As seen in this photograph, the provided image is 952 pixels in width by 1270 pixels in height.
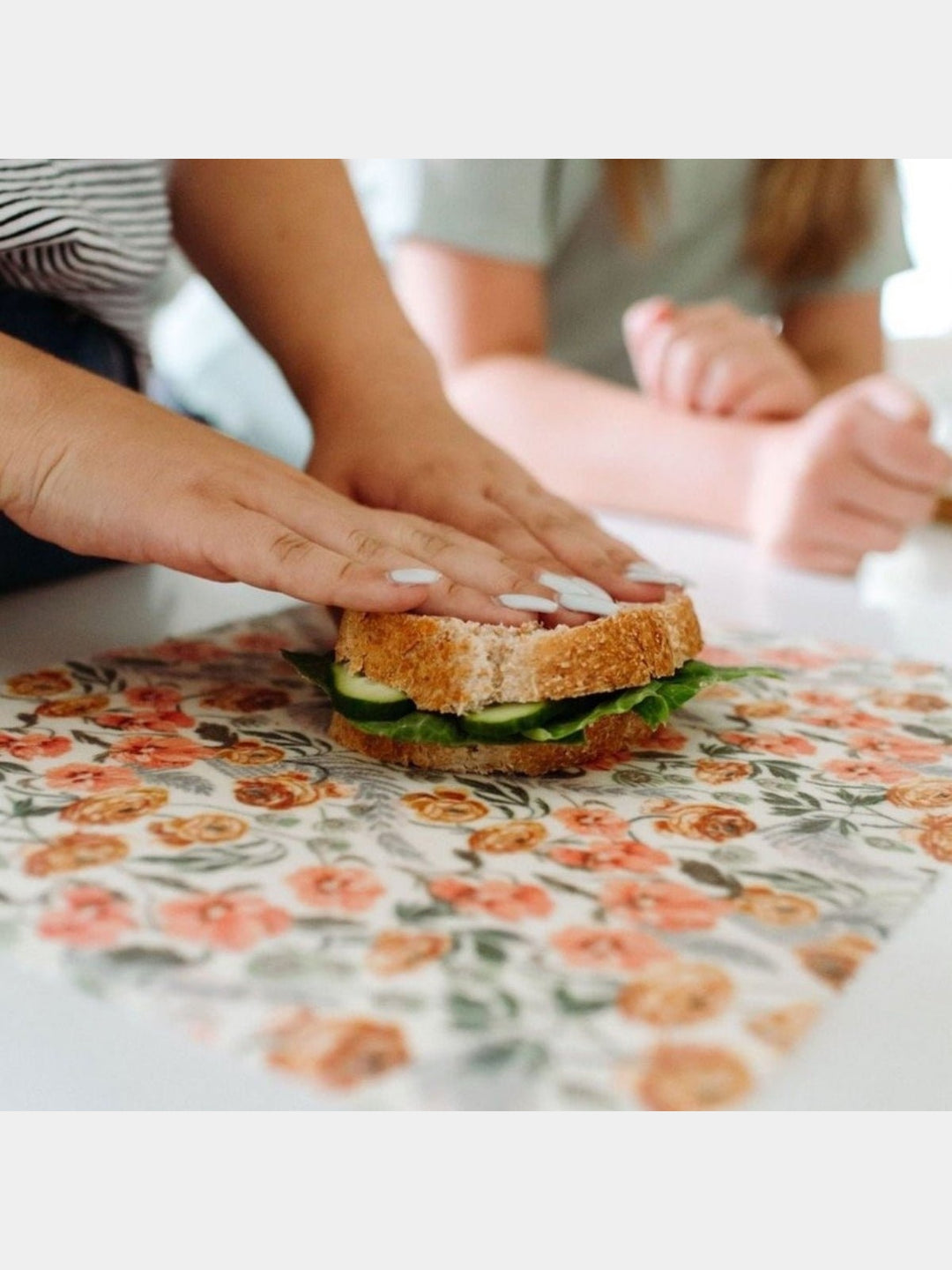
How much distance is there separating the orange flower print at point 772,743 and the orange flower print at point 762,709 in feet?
0.13

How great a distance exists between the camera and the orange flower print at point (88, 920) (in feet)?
1.95

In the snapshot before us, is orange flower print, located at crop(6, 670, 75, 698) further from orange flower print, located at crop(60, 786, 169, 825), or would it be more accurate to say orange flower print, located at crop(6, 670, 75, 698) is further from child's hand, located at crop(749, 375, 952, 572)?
child's hand, located at crop(749, 375, 952, 572)

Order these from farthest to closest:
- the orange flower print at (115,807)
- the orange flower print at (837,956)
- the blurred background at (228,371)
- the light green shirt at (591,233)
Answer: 1. the light green shirt at (591,233)
2. the blurred background at (228,371)
3. the orange flower print at (115,807)
4. the orange flower print at (837,956)

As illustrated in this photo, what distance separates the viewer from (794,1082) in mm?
540

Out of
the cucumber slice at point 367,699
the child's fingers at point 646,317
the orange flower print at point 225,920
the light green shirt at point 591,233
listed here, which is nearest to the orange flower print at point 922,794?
the cucumber slice at point 367,699

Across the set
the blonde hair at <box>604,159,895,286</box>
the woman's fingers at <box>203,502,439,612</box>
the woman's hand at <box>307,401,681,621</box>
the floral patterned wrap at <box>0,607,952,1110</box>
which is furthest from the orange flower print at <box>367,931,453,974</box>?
the blonde hair at <box>604,159,895,286</box>

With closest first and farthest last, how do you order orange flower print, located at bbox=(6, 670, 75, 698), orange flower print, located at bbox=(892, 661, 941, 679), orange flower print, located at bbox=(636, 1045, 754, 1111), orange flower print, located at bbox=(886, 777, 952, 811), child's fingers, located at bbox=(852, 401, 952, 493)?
orange flower print, located at bbox=(636, 1045, 754, 1111) → orange flower print, located at bbox=(886, 777, 952, 811) → orange flower print, located at bbox=(6, 670, 75, 698) → orange flower print, located at bbox=(892, 661, 941, 679) → child's fingers, located at bbox=(852, 401, 952, 493)

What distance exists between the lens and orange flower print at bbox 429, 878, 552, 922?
2.12 ft

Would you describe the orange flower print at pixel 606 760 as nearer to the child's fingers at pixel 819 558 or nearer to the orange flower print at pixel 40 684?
the orange flower print at pixel 40 684

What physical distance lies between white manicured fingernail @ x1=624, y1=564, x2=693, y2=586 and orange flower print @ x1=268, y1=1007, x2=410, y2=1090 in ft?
1.86

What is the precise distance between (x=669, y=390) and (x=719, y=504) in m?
0.22

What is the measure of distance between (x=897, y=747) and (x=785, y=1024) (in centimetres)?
44

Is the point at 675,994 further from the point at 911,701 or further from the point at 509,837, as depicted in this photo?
the point at 911,701

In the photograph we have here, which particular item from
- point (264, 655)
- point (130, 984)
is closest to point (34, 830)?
point (130, 984)
